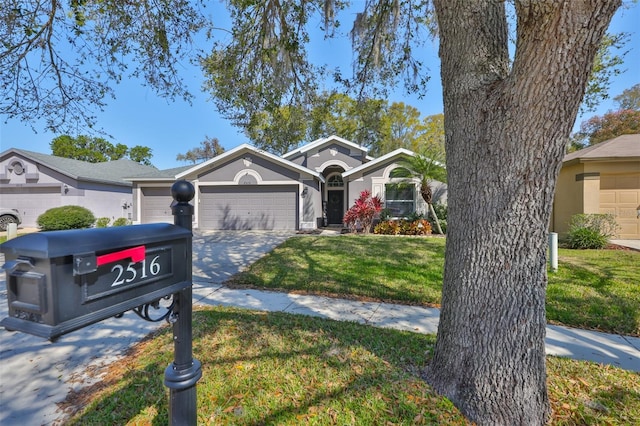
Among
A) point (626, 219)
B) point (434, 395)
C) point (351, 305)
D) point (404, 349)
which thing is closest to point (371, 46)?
point (351, 305)

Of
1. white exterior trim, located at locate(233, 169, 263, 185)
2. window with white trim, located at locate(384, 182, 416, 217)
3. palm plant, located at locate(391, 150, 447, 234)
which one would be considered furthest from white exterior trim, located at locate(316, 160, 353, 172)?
palm plant, located at locate(391, 150, 447, 234)

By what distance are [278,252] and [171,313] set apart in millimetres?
7278

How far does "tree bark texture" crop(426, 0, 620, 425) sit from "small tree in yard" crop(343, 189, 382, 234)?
1075cm

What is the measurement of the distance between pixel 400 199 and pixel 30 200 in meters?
20.2

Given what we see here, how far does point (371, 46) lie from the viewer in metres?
6.01

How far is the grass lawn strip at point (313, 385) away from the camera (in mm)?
2133

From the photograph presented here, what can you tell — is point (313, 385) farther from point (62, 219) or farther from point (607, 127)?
point (607, 127)

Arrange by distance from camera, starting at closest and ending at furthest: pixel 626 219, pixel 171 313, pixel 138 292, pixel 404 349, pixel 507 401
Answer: pixel 138 292 < pixel 171 313 < pixel 507 401 < pixel 404 349 < pixel 626 219

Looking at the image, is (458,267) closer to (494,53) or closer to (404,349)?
(404,349)

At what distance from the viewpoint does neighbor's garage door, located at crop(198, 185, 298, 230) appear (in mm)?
14742

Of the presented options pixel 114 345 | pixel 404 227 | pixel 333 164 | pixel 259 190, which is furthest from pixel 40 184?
pixel 404 227

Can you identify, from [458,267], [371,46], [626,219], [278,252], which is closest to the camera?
[458,267]

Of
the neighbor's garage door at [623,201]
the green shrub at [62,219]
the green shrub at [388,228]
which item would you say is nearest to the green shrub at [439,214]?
the green shrub at [388,228]

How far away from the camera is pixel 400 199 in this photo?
550 inches
